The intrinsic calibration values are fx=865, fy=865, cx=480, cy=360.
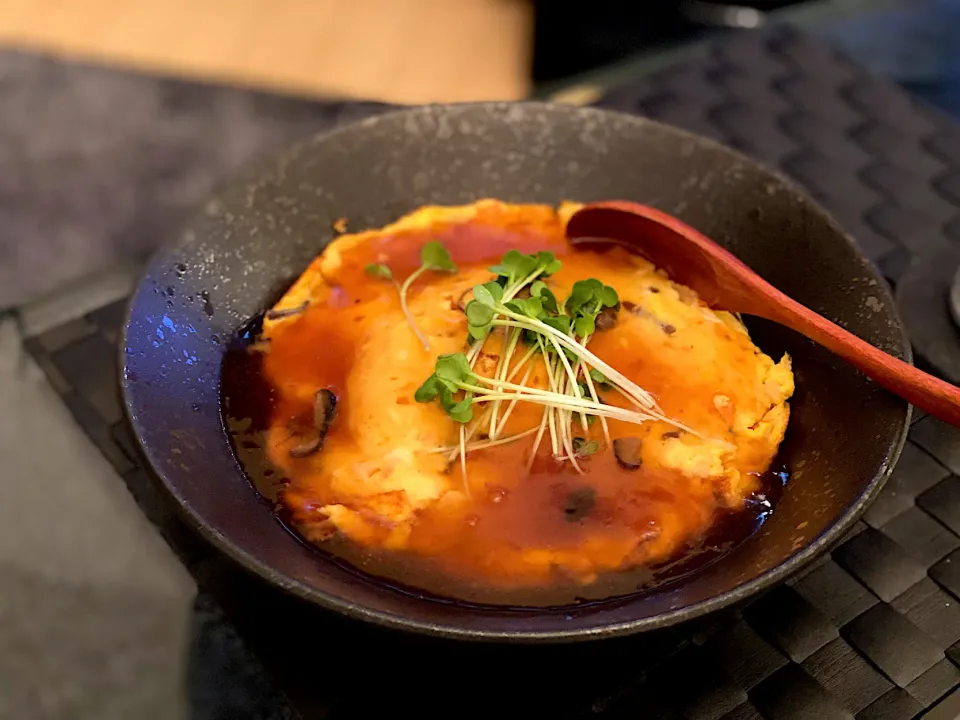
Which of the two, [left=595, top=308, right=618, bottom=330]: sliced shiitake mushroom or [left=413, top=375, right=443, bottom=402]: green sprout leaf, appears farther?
[left=595, top=308, right=618, bottom=330]: sliced shiitake mushroom

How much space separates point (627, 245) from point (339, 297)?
1.57ft

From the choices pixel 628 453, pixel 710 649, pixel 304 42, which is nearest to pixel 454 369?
pixel 628 453

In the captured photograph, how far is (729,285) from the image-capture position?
4.19 ft

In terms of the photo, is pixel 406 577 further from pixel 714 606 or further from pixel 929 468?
pixel 929 468

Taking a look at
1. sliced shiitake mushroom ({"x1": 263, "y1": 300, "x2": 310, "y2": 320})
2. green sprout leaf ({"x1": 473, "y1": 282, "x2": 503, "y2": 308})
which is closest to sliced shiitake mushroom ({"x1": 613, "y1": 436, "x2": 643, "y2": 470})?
green sprout leaf ({"x1": 473, "y1": 282, "x2": 503, "y2": 308})

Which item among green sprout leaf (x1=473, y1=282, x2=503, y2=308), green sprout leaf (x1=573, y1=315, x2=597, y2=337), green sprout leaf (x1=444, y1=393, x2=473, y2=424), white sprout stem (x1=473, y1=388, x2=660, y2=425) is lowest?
white sprout stem (x1=473, y1=388, x2=660, y2=425)

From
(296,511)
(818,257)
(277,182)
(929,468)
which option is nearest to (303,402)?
(296,511)

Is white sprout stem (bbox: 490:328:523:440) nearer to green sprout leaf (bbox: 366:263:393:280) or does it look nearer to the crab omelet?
the crab omelet

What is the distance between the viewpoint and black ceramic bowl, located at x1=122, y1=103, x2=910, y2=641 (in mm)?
972

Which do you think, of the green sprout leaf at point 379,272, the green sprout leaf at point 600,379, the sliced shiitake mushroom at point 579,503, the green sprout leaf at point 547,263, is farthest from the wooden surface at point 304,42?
A: the sliced shiitake mushroom at point 579,503

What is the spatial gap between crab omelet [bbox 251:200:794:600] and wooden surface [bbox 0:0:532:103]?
5.71ft

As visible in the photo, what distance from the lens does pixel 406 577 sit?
1055 mm

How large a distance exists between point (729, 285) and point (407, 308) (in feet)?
1.58

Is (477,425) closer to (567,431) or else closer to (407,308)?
(567,431)
